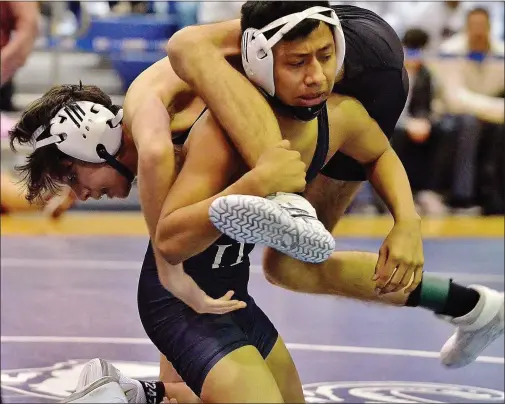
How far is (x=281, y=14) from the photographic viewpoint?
7.80 feet

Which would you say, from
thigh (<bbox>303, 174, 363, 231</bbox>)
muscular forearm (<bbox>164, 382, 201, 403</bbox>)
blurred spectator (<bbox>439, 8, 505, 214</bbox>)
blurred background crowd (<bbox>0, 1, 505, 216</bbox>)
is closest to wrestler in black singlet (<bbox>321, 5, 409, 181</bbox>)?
thigh (<bbox>303, 174, 363, 231</bbox>)

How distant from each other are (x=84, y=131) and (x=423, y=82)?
4640 mm

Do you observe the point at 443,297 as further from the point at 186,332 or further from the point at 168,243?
the point at 168,243

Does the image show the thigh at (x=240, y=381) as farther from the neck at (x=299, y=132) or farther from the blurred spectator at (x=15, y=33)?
the blurred spectator at (x=15, y=33)

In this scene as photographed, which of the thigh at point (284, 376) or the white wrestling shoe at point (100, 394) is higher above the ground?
the white wrestling shoe at point (100, 394)

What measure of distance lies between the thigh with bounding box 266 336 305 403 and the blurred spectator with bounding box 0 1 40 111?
2662 millimetres

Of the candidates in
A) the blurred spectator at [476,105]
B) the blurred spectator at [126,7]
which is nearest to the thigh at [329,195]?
the blurred spectator at [476,105]

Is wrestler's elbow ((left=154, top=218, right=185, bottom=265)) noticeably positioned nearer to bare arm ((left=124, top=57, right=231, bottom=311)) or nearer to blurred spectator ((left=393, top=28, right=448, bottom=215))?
bare arm ((left=124, top=57, right=231, bottom=311))

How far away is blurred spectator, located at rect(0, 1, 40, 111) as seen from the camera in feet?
16.6

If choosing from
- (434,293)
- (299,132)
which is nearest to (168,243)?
(299,132)

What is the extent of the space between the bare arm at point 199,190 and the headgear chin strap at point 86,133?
1.03 ft

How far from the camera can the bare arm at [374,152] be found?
104 inches

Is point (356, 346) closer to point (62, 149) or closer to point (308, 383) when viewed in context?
point (308, 383)

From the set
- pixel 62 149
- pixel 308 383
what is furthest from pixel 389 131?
pixel 308 383
